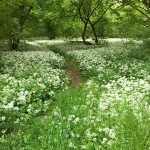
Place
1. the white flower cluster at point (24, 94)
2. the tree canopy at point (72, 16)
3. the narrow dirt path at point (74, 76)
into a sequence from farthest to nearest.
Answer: the tree canopy at point (72, 16) → the narrow dirt path at point (74, 76) → the white flower cluster at point (24, 94)

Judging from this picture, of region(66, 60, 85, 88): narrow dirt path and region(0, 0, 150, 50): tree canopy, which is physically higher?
region(0, 0, 150, 50): tree canopy

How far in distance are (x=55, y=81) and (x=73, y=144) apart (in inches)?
248

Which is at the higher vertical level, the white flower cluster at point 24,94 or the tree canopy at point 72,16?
the tree canopy at point 72,16

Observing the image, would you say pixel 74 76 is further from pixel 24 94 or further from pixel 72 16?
pixel 72 16

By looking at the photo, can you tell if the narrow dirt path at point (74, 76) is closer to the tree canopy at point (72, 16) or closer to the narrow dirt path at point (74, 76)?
the narrow dirt path at point (74, 76)

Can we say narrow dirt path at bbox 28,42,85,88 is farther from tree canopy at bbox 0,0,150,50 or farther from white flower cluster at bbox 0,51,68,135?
tree canopy at bbox 0,0,150,50

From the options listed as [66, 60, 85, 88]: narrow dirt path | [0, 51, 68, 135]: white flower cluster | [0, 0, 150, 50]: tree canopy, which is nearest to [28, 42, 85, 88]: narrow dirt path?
[66, 60, 85, 88]: narrow dirt path

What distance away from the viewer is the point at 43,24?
170 feet

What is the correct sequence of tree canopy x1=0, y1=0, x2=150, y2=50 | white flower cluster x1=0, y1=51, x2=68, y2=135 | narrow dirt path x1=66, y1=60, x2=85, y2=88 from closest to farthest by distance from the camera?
white flower cluster x1=0, y1=51, x2=68, y2=135
narrow dirt path x1=66, y1=60, x2=85, y2=88
tree canopy x1=0, y1=0, x2=150, y2=50

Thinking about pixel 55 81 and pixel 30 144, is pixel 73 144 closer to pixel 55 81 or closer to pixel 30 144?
pixel 30 144

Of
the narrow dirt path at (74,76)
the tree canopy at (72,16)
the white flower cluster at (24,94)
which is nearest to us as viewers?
the white flower cluster at (24,94)

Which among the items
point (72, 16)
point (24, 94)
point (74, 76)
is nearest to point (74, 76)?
point (74, 76)

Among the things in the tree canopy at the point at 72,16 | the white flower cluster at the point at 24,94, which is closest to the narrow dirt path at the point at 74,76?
the white flower cluster at the point at 24,94

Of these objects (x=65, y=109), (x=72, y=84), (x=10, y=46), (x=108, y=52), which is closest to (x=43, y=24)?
(x=10, y=46)
